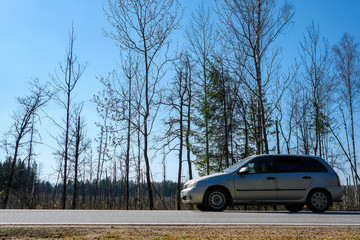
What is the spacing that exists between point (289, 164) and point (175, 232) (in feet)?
20.7

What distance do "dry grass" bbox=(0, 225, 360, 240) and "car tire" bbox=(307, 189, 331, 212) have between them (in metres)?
3.98

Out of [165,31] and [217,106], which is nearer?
[165,31]

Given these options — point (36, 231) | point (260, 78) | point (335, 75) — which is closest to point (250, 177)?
point (36, 231)

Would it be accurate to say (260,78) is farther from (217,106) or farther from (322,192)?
(322,192)

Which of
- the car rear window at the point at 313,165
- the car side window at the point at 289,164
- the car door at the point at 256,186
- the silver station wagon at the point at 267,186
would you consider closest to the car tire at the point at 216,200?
the silver station wagon at the point at 267,186

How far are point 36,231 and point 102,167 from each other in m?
40.2

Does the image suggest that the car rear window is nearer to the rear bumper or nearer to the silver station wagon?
the silver station wagon

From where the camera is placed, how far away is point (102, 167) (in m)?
45.3

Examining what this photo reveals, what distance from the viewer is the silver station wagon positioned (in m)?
10.7

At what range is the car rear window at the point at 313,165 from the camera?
11.2 metres

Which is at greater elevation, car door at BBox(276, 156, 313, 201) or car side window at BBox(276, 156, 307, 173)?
car side window at BBox(276, 156, 307, 173)

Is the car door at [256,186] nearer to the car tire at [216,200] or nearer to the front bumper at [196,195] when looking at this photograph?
the car tire at [216,200]

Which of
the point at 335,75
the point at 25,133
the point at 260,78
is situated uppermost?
the point at 335,75

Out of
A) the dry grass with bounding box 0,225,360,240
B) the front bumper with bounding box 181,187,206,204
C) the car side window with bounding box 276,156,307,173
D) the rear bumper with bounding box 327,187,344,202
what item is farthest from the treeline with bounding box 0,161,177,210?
the dry grass with bounding box 0,225,360,240
